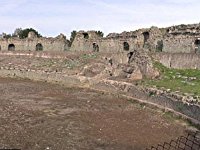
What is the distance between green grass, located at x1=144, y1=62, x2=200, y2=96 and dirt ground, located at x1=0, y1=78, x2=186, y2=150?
8.11 feet

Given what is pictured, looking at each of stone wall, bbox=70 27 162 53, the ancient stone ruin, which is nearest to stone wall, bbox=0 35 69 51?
the ancient stone ruin

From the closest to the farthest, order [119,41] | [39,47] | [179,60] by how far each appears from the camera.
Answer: [179,60] < [119,41] < [39,47]

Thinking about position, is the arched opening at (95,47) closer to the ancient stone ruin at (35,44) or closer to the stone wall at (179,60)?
the ancient stone ruin at (35,44)

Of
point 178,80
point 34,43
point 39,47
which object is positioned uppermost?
point 34,43

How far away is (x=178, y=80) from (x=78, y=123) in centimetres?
1045

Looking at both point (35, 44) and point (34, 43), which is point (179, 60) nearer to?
point (35, 44)

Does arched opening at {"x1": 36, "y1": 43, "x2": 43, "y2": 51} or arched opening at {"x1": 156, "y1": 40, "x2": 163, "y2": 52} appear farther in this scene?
arched opening at {"x1": 36, "y1": 43, "x2": 43, "y2": 51}

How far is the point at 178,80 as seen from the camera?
90.6 ft

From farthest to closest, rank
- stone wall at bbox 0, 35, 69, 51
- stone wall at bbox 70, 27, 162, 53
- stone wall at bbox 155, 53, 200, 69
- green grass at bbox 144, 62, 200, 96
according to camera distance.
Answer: stone wall at bbox 0, 35, 69, 51 → stone wall at bbox 70, 27, 162, 53 → stone wall at bbox 155, 53, 200, 69 → green grass at bbox 144, 62, 200, 96

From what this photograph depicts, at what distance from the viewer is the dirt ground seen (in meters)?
16.2

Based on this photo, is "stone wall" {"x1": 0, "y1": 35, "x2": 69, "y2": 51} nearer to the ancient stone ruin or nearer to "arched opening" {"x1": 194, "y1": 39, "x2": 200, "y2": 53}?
the ancient stone ruin

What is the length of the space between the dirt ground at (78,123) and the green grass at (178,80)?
2473 mm

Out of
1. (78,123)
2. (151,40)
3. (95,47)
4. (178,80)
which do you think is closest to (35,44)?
(95,47)

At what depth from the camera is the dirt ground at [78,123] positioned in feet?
53.1
